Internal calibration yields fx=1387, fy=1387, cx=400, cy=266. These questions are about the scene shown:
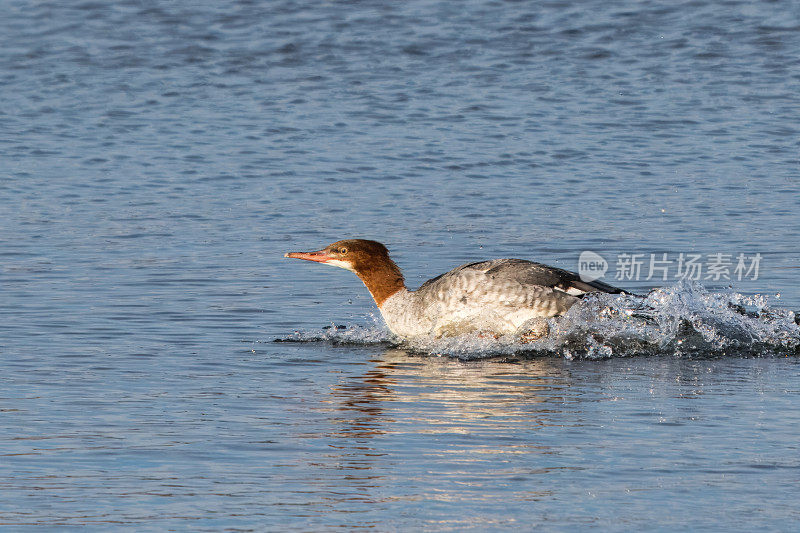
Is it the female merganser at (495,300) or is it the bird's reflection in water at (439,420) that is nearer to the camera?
the bird's reflection in water at (439,420)

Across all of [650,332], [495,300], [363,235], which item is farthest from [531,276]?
[363,235]

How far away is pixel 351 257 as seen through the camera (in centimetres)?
1121

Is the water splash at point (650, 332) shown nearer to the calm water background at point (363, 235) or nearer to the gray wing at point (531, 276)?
the gray wing at point (531, 276)

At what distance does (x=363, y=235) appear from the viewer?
14.3 m

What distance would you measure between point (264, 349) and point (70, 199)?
21.7ft

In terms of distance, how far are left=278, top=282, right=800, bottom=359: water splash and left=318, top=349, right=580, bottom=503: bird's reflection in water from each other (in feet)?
1.08

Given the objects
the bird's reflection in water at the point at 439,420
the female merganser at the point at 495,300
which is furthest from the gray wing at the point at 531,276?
the bird's reflection in water at the point at 439,420

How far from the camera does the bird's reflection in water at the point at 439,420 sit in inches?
264

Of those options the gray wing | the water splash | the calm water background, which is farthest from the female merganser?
the calm water background

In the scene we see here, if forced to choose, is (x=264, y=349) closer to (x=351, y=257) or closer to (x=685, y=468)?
(x=351, y=257)

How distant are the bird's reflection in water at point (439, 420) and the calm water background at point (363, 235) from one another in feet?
0.09

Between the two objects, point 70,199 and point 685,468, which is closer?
point 685,468

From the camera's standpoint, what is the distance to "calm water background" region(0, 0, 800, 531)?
657 centimetres

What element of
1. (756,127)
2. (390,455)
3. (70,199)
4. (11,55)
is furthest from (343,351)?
(11,55)
